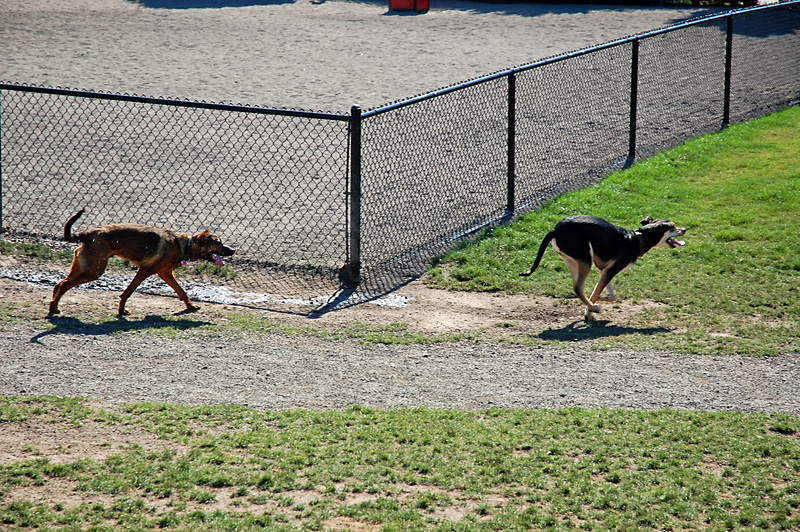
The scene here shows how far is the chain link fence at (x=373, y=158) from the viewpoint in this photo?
9.23 meters

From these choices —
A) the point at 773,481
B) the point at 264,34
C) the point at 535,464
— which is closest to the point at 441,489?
the point at 535,464

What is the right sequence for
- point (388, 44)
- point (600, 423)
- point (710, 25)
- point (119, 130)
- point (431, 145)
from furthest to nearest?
point (388, 44)
point (710, 25)
point (119, 130)
point (431, 145)
point (600, 423)

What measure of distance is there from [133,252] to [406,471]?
147 inches

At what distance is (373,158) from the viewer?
40.5ft

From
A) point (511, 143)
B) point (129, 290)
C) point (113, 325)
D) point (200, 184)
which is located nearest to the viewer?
point (113, 325)

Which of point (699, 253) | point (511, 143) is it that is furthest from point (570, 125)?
point (699, 253)

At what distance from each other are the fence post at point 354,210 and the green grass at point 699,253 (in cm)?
88

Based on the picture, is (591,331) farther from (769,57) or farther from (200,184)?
(769,57)

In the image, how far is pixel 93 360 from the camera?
21.1ft

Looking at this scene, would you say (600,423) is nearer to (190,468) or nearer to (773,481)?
(773,481)

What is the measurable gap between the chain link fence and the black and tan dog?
1.88 metres

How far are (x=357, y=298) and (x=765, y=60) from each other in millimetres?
12572

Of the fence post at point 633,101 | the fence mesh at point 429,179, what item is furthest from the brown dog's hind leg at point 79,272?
the fence post at point 633,101

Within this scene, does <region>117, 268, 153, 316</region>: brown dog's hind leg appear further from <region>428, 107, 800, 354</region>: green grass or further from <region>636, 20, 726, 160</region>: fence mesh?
<region>636, 20, 726, 160</region>: fence mesh
